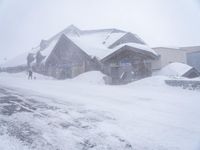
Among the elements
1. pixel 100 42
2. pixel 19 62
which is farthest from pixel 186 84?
pixel 19 62

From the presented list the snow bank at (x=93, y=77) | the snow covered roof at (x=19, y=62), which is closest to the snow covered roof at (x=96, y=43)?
the snow covered roof at (x=19, y=62)

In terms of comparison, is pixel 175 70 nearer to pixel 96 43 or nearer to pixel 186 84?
pixel 186 84

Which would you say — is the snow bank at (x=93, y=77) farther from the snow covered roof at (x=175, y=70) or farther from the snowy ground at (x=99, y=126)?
the snowy ground at (x=99, y=126)

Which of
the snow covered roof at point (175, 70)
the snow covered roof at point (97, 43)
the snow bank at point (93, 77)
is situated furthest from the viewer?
the snow covered roof at point (97, 43)

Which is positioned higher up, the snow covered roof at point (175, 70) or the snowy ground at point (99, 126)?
the snow covered roof at point (175, 70)

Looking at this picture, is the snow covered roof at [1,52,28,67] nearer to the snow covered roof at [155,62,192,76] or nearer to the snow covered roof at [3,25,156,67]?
the snow covered roof at [3,25,156,67]

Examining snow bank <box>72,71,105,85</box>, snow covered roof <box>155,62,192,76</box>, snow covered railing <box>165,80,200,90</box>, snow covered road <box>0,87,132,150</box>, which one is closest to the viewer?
snow covered road <box>0,87,132,150</box>

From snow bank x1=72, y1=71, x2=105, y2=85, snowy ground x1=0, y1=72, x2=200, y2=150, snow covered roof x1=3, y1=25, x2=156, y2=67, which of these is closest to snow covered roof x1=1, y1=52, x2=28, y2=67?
snow covered roof x1=3, y1=25, x2=156, y2=67

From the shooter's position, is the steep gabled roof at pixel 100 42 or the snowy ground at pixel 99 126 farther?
the steep gabled roof at pixel 100 42

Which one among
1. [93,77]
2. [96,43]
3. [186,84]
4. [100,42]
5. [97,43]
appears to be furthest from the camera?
[100,42]

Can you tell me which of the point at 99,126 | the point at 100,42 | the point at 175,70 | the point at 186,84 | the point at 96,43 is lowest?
the point at 99,126

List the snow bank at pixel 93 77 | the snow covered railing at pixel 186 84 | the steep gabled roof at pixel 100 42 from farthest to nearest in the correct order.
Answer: the steep gabled roof at pixel 100 42 → the snow bank at pixel 93 77 → the snow covered railing at pixel 186 84

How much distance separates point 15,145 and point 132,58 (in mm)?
18256

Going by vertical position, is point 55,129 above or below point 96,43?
below
